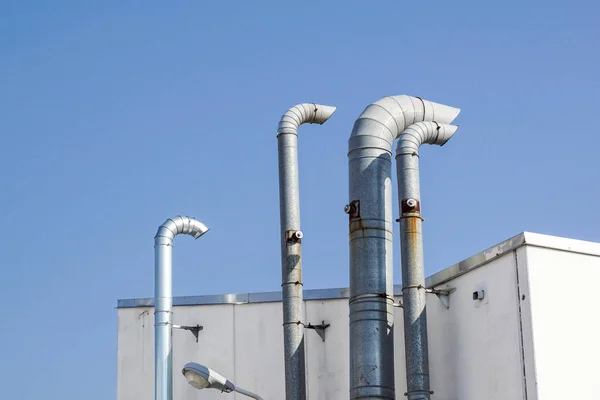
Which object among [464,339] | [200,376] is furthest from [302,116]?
[200,376]

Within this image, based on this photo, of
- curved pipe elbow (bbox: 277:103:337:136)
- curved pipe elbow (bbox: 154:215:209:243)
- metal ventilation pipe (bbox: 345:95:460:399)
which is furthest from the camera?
curved pipe elbow (bbox: 154:215:209:243)

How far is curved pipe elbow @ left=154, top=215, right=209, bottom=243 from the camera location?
24.9 m

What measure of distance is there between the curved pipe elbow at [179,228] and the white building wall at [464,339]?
1631mm

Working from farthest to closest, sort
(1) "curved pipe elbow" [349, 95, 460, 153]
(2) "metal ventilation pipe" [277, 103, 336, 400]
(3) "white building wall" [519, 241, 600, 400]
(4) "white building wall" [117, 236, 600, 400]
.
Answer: (2) "metal ventilation pipe" [277, 103, 336, 400]
(1) "curved pipe elbow" [349, 95, 460, 153]
(4) "white building wall" [117, 236, 600, 400]
(3) "white building wall" [519, 241, 600, 400]

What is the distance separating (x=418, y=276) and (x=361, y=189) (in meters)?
1.97

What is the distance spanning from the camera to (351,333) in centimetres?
2077

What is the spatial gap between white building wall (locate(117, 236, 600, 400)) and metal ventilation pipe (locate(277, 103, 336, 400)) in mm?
1445

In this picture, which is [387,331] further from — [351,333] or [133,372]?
[133,372]

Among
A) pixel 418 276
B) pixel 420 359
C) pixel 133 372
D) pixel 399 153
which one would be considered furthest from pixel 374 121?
pixel 133 372

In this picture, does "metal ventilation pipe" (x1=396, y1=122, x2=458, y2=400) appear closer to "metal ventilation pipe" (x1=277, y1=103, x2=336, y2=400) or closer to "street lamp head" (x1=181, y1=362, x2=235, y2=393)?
"metal ventilation pipe" (x1=277, y1=103, x2=336, y2=400)

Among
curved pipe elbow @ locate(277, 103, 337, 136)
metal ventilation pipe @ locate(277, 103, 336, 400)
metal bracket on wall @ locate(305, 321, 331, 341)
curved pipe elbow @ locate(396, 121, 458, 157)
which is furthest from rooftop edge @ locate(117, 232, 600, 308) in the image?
curved pipe elbow @ locate(277, 103, 337, 136)

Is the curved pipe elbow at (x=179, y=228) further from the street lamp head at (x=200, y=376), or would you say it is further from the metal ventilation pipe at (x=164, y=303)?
the street lamp head at (x=200, y=376)

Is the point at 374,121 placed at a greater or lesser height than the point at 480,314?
greater

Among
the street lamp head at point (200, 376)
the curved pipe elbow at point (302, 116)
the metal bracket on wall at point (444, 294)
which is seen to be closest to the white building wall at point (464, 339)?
the metal bracket on wall at point (444, 294)
